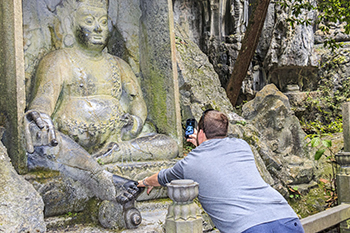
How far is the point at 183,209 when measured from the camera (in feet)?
6.41

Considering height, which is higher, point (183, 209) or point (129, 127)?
point (129, 127)

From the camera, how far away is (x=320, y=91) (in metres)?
9.66

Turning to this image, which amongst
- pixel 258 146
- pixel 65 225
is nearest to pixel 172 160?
pixel 65 225

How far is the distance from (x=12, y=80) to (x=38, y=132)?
0.53 meters

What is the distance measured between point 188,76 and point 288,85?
4.74 metres

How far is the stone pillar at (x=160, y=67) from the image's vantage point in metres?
4.01

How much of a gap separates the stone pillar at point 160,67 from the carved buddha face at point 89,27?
59 cm

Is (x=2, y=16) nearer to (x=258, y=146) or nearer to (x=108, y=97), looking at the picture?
(x=108, y=97)

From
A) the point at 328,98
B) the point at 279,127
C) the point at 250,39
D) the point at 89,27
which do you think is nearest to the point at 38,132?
the point at 89,27

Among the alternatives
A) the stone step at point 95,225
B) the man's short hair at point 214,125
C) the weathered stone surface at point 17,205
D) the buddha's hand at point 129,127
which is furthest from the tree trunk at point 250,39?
the weathered stone surface at point 17,205

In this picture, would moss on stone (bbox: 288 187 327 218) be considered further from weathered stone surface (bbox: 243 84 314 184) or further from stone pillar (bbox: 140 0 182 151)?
stone pillar (bbox: 140 0 182 151)

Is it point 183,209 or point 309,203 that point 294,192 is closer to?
point 309,203

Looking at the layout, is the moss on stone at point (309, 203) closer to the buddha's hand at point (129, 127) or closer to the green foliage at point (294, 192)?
the green foliage at point (294, 192)

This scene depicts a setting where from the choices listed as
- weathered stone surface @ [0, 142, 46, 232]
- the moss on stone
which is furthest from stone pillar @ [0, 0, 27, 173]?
the moss on stone
